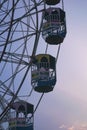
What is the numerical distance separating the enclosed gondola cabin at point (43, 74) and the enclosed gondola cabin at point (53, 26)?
87 cm

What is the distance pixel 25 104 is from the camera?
21594 mm

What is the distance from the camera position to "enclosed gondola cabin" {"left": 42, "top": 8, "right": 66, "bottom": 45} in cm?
2142

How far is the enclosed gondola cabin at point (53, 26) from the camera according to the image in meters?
21.4

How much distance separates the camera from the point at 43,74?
20.8 m

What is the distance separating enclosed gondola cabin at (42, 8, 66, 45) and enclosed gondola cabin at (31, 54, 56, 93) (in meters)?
0.87

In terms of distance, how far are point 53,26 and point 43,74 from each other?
2541mm

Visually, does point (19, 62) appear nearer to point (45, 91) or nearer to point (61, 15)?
point (45, 91)

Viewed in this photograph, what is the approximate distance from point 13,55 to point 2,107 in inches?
101

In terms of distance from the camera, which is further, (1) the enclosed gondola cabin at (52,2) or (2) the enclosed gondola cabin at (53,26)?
(1) the enclosed gondola cabin at (52,2)

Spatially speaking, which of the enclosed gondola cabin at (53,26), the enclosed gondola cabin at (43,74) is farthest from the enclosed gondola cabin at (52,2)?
the enclosed gondola cabin at (43,74)

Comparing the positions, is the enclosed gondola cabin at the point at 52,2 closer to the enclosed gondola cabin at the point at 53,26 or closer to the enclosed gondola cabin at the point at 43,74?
the enclosed gondola cabin at the point at 53,26

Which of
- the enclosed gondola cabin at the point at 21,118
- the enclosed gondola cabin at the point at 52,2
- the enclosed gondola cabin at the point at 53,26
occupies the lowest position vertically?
the enclosed gondola cabin at the point at 21,118

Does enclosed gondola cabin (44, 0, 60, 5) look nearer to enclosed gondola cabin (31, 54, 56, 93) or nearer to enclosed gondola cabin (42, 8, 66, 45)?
enclosed gondola cabin (42, 8, 66, 45)

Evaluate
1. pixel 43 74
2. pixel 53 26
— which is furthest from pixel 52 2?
pixel 43 74
